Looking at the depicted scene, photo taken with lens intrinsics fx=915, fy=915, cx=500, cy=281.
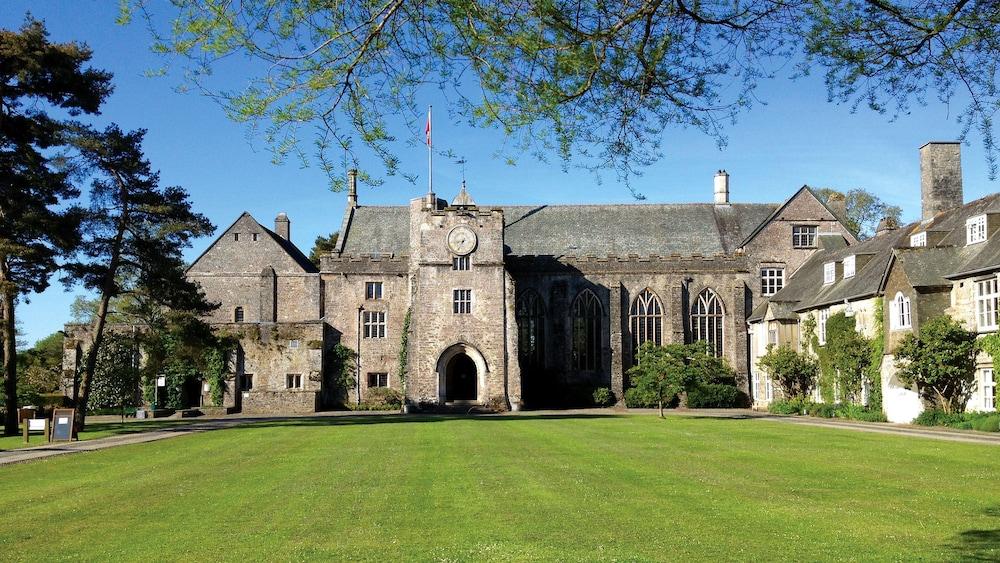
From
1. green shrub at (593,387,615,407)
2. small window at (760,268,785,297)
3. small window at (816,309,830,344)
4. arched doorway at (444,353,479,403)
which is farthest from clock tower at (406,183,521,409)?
small window at (816,309,830,344)

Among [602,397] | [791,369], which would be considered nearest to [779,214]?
[791,369]

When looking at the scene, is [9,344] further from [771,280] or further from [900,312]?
[771,280]

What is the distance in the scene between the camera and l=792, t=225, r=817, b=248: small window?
50.0m

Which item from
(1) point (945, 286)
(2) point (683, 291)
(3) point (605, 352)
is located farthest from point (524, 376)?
(1) point (945, 286)

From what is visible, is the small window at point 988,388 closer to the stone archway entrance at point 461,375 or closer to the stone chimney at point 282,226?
the stone archway entrance at point 461,375

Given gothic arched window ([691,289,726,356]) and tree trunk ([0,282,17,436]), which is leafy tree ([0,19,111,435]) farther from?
gothic arched window ([691,289,726,356])

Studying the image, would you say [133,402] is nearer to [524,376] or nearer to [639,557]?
[524,376]

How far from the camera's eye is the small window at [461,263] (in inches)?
1858

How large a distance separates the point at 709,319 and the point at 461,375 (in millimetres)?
14145

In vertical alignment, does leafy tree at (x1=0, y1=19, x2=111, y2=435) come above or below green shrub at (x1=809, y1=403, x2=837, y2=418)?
above

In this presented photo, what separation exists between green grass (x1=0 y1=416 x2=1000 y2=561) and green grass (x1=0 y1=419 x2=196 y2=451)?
17.2 feet

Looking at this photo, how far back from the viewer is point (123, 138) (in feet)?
109

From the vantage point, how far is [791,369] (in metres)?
41.6

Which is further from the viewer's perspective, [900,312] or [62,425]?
[900,312]
